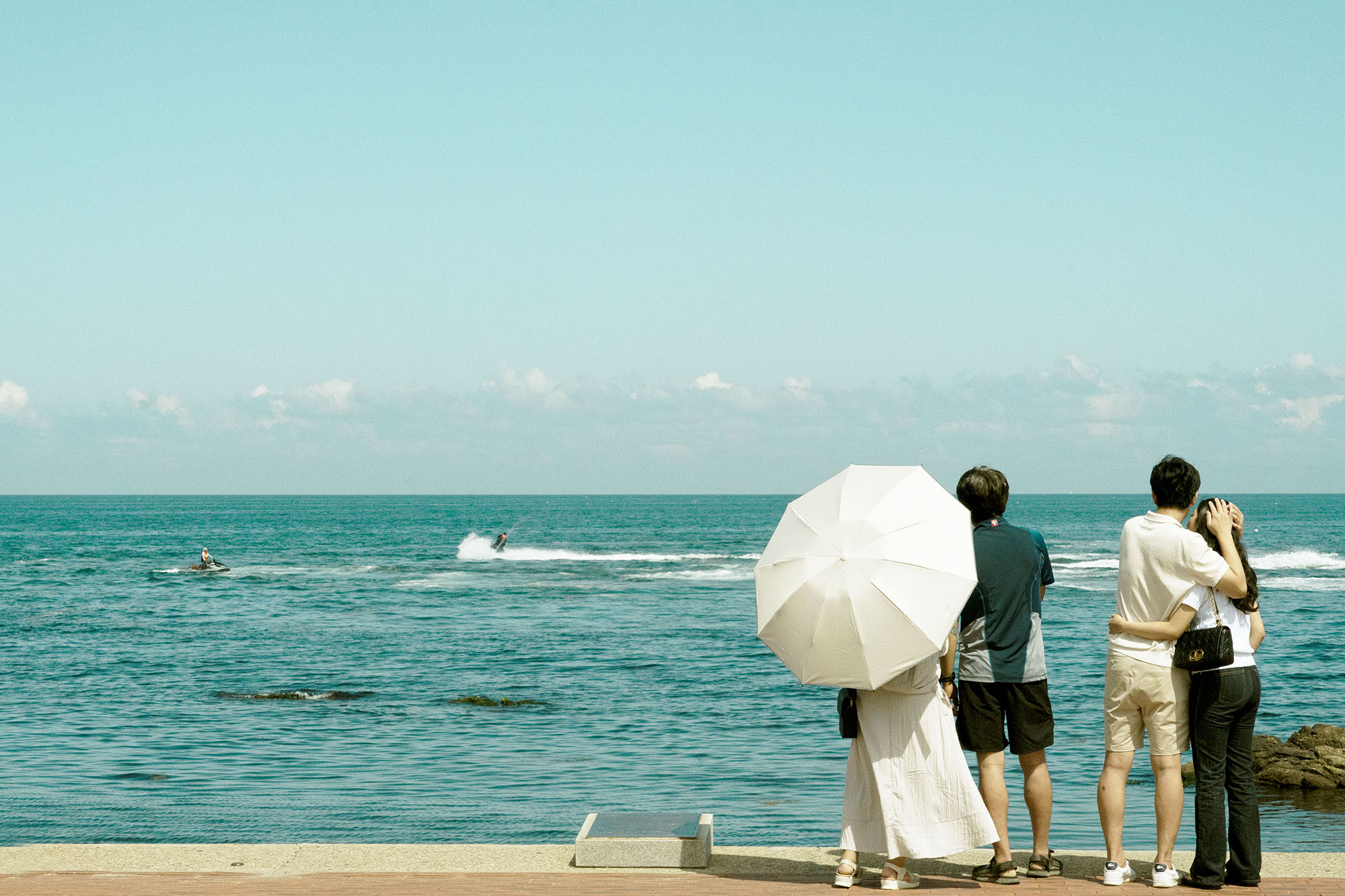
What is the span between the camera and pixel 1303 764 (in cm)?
1237

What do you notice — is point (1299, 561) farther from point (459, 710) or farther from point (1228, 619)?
point (1228, 619)

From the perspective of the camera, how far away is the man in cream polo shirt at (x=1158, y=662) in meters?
5.57

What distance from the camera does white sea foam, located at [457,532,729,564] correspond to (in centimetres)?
6369

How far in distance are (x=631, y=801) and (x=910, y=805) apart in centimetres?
691

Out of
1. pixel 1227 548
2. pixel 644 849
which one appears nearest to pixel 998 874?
pixel 644 849

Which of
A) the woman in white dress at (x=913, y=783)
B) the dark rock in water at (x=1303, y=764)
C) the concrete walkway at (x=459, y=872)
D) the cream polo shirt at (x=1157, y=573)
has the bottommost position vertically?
the dark rock in water at (x=1303, y=764)

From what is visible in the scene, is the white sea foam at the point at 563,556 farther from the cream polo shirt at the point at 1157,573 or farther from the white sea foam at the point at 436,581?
the cream polo shirt at the point at 1157,573

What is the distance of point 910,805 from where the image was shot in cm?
568

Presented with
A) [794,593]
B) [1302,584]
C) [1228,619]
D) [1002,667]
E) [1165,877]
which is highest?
[794,593]

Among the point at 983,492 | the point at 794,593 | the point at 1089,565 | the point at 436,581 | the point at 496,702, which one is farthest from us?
the point at 1089,565

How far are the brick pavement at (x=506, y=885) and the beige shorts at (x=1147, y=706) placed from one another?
62 cm

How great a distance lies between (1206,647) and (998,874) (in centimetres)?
137

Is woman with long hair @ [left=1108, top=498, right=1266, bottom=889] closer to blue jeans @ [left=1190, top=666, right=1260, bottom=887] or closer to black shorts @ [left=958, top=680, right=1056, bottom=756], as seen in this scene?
blue jeans @ [left=1190, top=666, right=1260, bottom=887]

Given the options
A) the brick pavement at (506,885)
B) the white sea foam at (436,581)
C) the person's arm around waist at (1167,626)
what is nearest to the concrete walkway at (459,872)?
the brick pavement at (506,885)
